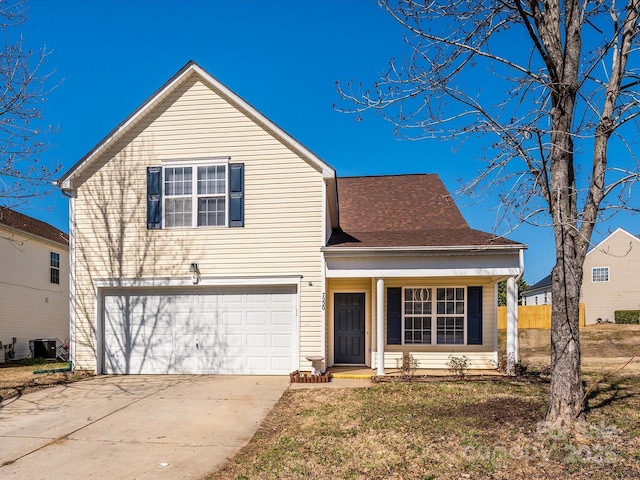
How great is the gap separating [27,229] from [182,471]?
57.7ft

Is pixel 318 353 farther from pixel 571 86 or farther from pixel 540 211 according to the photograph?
pixel 571 86

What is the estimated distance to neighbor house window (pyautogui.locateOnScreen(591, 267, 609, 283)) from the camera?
34.1 m

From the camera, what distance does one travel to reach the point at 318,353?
40.2 ft

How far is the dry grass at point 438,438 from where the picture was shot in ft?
18.7

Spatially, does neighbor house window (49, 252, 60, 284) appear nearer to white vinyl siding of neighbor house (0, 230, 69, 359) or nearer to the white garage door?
white vinyl siding of neighbor house (0, 230, 69, 359)

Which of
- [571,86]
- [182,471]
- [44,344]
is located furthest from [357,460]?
[44,344]

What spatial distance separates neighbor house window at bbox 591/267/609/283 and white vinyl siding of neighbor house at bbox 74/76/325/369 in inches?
1147

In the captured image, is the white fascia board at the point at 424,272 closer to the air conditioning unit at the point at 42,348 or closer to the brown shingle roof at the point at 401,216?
the brown shingle roof at the point at 401,216

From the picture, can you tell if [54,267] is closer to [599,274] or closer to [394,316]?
[394,316]

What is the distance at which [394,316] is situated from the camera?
13602 mm

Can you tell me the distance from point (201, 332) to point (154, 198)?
3716 mm

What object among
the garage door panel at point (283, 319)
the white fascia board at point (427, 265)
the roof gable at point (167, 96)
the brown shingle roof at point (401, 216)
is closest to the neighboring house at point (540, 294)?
the brown shingle roof at point (401, 216)

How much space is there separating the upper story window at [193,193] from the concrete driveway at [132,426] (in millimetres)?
4053

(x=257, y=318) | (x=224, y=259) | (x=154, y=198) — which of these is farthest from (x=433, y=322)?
(x=154, y=198)
